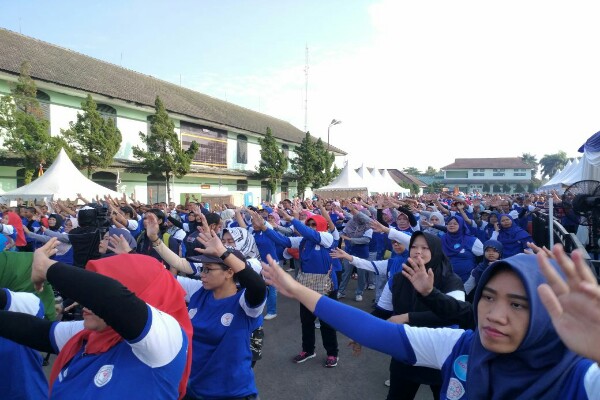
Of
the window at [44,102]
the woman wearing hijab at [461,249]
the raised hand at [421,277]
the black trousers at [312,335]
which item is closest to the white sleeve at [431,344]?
the raised hand at [421,277]

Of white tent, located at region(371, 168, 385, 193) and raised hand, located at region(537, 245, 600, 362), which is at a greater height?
white tent, located at region(371, 168, 385, 193)

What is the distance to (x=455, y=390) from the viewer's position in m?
1.74

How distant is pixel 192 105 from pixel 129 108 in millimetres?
7286

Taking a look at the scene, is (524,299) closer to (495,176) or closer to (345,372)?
(345,372)

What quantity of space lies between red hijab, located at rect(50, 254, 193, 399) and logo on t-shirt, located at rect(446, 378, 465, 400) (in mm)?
1210

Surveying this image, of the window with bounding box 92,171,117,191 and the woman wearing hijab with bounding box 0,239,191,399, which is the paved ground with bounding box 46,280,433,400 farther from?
the window with bounding box 92,171,117,191

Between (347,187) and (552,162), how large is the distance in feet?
260

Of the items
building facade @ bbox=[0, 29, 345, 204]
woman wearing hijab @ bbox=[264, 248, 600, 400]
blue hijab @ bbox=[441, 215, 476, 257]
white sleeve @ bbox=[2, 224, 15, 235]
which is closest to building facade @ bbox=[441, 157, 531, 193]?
building facade @ bbox=[0, 29, 345, 204]

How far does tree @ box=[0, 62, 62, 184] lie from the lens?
15961 millimetres

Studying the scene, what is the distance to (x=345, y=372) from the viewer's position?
4.67 meters

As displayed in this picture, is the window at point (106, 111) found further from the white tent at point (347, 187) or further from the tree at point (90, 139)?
the white tent at point (347, 187)

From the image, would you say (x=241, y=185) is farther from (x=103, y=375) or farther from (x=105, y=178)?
(x=103, y=375)

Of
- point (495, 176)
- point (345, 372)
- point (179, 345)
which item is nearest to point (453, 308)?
point (179, 345)

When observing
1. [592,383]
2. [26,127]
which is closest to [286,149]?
[26,127]
